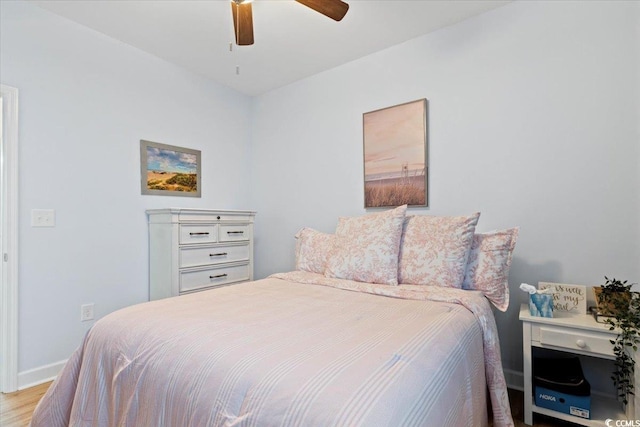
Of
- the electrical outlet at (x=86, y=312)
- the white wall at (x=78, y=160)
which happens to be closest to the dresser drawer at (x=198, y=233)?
the white wall at (x=78, y=160)

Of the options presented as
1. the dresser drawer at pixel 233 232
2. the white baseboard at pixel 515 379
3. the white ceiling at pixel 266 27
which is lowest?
the white baseboard at pixel 515 379

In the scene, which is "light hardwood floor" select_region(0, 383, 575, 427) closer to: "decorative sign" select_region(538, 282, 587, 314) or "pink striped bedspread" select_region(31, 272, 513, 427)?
"pink striped bedspread" select_region(31, 272, 513, 427)

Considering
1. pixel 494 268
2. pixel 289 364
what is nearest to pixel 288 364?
pixel 289 364

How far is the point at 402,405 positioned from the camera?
31.2 inches

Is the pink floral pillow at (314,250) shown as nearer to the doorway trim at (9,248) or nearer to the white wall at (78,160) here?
the white wall at (78,160)

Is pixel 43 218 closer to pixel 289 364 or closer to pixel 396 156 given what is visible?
pixel 289 364

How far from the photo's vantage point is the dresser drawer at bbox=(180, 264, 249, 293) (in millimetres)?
2609

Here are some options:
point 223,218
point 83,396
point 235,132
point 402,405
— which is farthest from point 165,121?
point 402,405

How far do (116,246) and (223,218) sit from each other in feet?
2.79

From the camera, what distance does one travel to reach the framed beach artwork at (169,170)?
9.02ft

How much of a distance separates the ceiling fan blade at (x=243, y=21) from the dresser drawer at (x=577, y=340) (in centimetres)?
225

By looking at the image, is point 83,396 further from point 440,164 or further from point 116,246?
point 440,164

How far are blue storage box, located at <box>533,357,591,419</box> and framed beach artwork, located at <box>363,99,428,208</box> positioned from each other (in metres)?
1.25

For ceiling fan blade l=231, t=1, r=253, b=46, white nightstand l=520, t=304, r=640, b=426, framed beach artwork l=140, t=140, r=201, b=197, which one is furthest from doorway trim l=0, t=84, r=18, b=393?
white nightstand l=520, t=304, r=640, b=426
